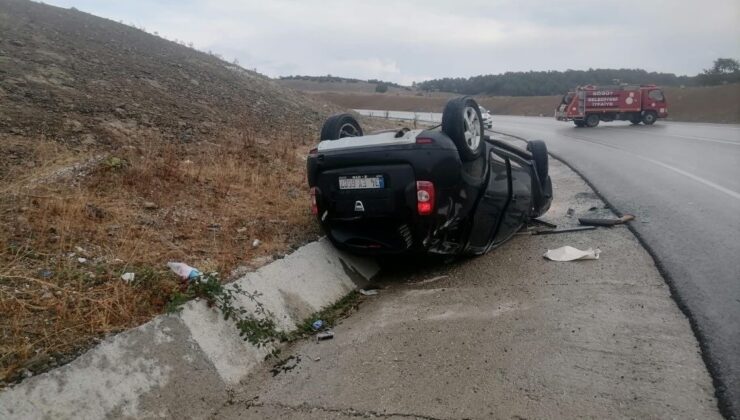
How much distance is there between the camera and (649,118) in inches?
1242

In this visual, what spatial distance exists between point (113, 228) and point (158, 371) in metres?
2.14

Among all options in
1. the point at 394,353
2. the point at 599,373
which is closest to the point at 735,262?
the point at 599,373

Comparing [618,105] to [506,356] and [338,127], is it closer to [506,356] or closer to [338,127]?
[338,127]

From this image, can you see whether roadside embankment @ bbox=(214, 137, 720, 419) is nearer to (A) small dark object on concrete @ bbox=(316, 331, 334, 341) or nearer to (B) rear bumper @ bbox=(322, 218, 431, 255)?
(A) small dark object on concrete @ bbox=(316, 331, 334, 341)

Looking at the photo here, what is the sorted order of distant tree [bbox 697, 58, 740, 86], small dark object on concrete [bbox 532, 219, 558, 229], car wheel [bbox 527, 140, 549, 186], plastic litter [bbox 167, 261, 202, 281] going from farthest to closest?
distant tree [bbox 697, 58, 740, 86], car wheel [bbox 527, 140, 549, 186], small dark object on concrete [bbox 532, 219, 558, 229], plastic litter [bbox 167, 261, 202, 281]

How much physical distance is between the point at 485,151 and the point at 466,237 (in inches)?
36.5

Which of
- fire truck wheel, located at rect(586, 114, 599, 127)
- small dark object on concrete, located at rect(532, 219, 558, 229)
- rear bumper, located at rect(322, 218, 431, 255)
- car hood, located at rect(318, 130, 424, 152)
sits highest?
car hood, located at rect(318, 130, 424, 152)

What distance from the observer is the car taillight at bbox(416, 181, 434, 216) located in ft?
16.0

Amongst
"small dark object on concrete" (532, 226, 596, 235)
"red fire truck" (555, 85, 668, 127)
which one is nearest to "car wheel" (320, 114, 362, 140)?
"small dark object on concrete" (532, 226, 596, 235)

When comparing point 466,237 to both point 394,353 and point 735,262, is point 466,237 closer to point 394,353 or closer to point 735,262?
point 394,353

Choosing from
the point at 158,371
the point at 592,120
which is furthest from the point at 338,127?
the point at 592,120

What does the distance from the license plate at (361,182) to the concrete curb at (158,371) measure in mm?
1139

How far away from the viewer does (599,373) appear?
3.41m

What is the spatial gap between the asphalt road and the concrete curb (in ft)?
9.59
